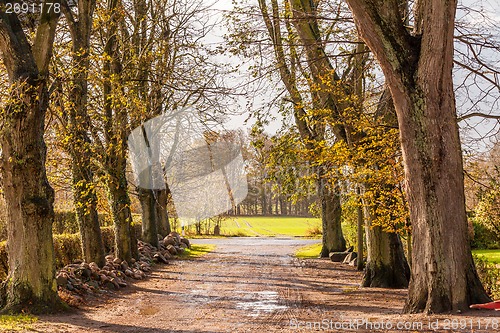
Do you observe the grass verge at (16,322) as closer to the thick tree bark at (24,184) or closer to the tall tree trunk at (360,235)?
the thick tree bark at (24,184)

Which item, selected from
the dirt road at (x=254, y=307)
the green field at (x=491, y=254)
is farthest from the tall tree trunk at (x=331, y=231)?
the green field at (x=491, y=254)

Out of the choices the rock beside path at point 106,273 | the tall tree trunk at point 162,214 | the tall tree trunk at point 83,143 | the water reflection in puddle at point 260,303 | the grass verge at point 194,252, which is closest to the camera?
the water reflection in puddle at point 260,303

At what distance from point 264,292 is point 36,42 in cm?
791

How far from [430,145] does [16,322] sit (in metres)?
7.25

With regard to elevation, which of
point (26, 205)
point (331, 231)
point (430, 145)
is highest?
point (430, 145)

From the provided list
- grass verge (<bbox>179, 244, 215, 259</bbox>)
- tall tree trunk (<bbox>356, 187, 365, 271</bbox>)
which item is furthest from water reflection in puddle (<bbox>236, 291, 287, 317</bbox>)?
grass verge (<bbox>179, 244, 215, 259</bbox>)

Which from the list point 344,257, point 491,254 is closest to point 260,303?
point 344,257

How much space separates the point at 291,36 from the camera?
16.7m

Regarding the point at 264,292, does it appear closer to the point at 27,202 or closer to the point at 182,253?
the point at 27,202

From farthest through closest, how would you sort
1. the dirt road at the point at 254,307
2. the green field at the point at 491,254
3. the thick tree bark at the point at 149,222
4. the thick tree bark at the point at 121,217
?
the thick tree bark at the point at 149,222, the green field at the point at 491,254, the thick tree bark at the point at 121,217, the dirt road at the point at 254,307

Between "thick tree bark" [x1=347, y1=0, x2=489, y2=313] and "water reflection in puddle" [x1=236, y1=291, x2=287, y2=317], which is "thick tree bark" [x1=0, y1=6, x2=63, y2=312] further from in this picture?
"thick tree bark" [x1=347, y1=0, x2=489, y2=313]

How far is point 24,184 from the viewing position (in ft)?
37.1

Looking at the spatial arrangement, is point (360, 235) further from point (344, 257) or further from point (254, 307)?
point (254, 307)

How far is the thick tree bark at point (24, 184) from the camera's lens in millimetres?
11188
